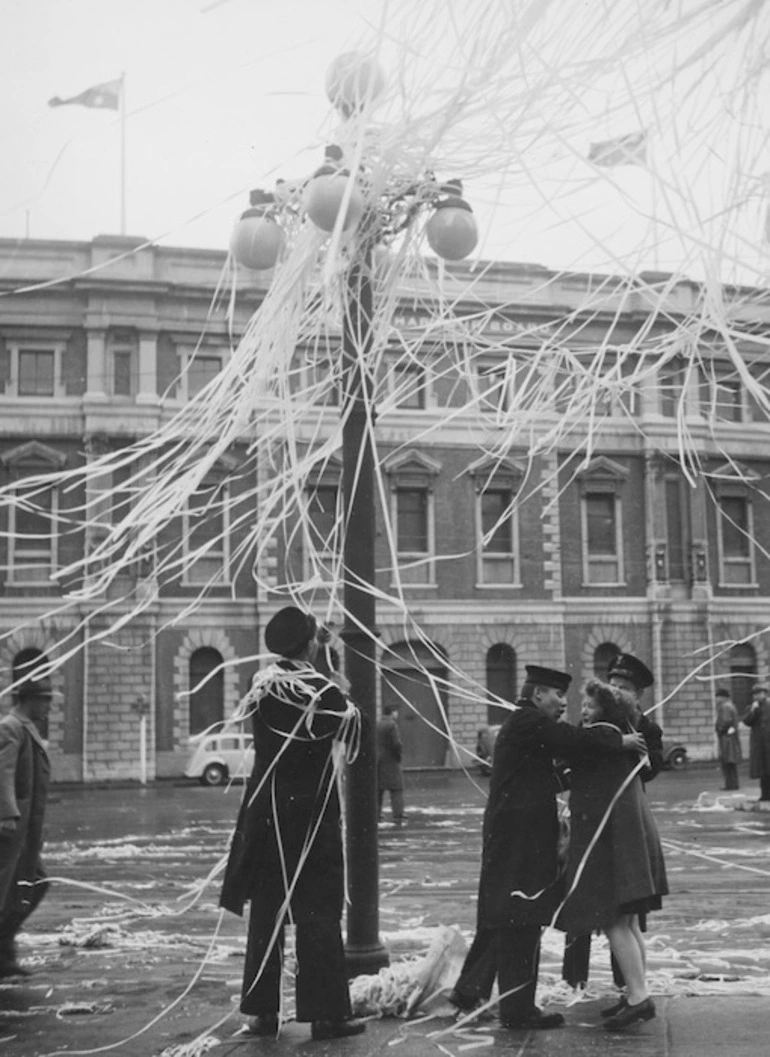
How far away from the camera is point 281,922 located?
17.6 ft

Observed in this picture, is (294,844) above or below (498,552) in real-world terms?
below

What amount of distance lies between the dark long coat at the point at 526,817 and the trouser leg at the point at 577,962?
19.7 inches

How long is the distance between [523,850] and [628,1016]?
0.80 m

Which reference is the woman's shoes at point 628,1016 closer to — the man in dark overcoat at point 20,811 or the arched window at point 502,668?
the man in dark overcoat at point 20,811

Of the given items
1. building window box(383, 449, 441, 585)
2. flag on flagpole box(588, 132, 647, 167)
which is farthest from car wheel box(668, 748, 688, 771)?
flag on flagpole box(588, 132, 647, 167)

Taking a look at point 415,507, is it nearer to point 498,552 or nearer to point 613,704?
point 498,552

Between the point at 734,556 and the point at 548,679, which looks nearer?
the point at 548,679

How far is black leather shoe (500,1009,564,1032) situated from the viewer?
5418 mm

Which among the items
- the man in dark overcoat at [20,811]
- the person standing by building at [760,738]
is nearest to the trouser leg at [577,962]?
the man in dark overcoat at [20,811]

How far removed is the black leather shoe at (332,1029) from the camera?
209 inches

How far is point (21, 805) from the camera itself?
712cm

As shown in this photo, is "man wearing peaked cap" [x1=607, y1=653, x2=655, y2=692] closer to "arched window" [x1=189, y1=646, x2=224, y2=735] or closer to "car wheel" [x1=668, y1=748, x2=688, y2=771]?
"car wheel" [x1=668, y1=748, x2=688, y2=771]

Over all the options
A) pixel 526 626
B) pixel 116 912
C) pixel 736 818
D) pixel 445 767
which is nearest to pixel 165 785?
pixel 445 767

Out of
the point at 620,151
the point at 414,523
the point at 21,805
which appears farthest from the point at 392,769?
the point at 414,523
